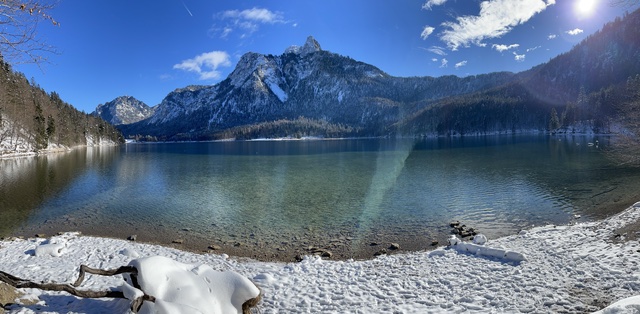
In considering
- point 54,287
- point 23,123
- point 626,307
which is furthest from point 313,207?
point 23,123

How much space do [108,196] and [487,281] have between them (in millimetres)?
43267

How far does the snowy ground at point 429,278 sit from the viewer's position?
1000 centimetres

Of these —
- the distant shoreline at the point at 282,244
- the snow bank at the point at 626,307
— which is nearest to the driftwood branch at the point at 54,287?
the distant shoreline at the point at 282,244

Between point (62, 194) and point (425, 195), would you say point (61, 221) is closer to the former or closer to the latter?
point (62, 194)

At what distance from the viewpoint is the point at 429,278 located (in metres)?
12.9

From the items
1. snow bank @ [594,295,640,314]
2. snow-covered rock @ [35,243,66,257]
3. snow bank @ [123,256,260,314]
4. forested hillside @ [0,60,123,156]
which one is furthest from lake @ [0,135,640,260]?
forested hillside @ [0,60,123,156]

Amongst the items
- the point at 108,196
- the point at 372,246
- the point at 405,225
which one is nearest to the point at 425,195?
the point at 405,225

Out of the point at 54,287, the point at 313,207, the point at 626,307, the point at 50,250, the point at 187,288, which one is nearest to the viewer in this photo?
the point at 626,307

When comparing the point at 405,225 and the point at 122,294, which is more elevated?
the point at 122,294

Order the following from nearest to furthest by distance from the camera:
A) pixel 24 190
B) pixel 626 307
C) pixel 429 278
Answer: pixel 626 307, pixel 429 278, pixel 24 190

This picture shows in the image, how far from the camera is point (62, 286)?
8797 mm

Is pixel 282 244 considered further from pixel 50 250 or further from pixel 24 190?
pixel 24 190

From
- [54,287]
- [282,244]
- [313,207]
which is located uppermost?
[54,287]

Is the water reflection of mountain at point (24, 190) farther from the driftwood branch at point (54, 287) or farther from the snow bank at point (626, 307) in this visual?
the snow bank at point (626, 307)
